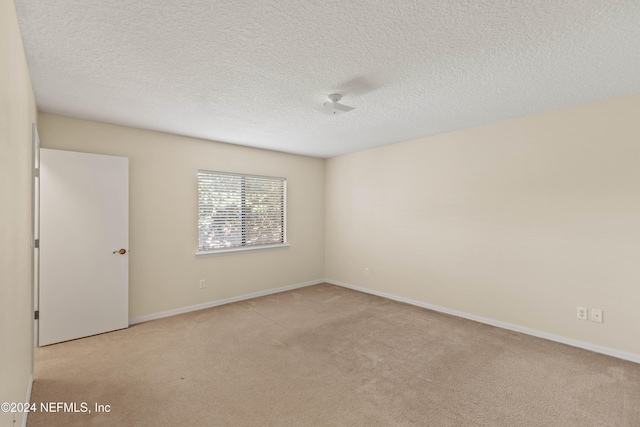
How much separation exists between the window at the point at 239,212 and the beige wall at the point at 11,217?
2.42 meters

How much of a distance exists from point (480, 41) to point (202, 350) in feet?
11.6

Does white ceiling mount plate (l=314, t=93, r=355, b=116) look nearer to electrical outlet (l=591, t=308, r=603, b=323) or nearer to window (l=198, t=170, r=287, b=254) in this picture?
window (l=198, t=170, r=287, b=254)

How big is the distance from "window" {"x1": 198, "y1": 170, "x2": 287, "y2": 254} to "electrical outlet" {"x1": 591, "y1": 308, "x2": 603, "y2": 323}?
4.16 m

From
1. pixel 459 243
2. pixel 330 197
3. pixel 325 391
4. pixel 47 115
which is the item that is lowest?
pixel 325 391

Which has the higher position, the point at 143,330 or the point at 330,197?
the point at 330,197

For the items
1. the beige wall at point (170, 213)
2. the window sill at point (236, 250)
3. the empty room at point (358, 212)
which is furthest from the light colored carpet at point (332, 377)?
the window sill at point (236, 250)

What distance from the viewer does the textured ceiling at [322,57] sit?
64.6 inches

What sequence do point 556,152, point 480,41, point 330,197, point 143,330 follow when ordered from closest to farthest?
point 480,41, point 556,152, point 143,330, point 330,197

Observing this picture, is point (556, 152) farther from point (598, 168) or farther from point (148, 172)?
point (148, 172)

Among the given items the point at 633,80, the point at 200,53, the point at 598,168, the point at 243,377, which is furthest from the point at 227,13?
the point at 598,168

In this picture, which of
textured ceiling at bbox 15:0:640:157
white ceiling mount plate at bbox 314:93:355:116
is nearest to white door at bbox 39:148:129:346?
textured ceiling at bbox 15:0:640:157

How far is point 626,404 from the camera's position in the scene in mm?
2090

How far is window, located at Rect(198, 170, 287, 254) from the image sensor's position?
4387 mm

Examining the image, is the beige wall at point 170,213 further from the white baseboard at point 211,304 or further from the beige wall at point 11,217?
the beige wall at point 11,217
